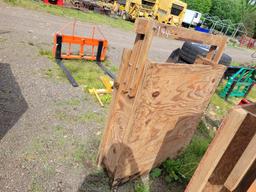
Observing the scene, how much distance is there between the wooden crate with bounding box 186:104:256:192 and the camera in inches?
30.5

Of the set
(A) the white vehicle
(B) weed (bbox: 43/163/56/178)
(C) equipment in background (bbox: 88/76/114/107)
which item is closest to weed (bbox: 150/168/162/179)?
(B) weed (bbox: 43/163/56/178)

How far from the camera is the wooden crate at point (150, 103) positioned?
1.90 m

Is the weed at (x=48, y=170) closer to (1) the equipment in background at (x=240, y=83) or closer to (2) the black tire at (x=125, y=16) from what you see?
(1) the equipment in background at (x=240, y=83)

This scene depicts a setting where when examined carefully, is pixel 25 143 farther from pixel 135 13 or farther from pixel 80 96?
pixel 135 13

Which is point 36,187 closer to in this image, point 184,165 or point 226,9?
point 184,165

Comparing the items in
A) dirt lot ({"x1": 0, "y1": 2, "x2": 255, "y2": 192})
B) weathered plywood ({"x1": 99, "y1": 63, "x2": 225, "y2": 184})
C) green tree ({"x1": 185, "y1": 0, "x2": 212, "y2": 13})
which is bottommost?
dirt lot ({"x1": 0, "y1": 2, "x2": 255, "y2": 192})

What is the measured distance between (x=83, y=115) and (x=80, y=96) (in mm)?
679

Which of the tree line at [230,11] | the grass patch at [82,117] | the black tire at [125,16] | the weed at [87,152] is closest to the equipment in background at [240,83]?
the grass patch at [82,117]

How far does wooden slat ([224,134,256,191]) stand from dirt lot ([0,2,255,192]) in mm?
1928

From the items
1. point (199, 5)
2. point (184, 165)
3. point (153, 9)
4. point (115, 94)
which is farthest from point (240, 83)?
point (199, 5)

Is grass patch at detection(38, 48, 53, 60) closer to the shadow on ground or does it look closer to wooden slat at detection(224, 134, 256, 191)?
the shadow on ground

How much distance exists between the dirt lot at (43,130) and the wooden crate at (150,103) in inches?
15.5

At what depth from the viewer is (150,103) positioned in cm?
206

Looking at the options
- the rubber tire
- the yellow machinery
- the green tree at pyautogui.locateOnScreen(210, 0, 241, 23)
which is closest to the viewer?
the rubber tire
